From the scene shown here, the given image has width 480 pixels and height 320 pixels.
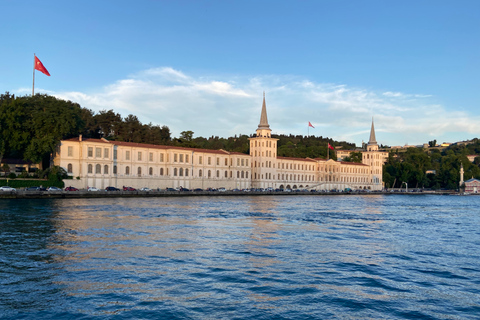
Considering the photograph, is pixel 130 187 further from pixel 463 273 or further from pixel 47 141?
pixel 463 273

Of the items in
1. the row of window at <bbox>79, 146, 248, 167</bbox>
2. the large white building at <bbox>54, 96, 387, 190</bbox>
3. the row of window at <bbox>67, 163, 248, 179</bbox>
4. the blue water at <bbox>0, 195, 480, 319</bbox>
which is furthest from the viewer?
the row of window at <bbox>79, 146, 248, 167</bbox>

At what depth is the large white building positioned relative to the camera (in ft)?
221

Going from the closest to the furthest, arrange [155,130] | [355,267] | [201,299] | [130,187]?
[201,299]
[355,267]
[130,187]
[155,130]

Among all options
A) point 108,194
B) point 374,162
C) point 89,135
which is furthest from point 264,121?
point 108,194

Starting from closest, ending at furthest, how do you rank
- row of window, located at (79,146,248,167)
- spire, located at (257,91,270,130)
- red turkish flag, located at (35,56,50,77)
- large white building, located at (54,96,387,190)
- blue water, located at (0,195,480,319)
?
blue water, located at (0,195,480,319) < red turkish flag, located at (35,56,50,77) < large white building, located at (54,96,387,190) < row of window, located at (79,146,248,167) < spire, located at (257,91,270,130)

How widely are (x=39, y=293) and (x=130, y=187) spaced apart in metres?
59.4

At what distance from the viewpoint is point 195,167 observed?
Result: 83.1m

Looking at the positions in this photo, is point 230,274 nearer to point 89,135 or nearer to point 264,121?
point 89,135

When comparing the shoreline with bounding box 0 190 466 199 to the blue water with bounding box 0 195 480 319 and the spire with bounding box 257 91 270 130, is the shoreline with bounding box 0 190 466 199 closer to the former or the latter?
the spire with bounding box 257 91 270 130

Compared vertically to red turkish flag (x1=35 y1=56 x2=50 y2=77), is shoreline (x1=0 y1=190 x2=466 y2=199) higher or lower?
lower

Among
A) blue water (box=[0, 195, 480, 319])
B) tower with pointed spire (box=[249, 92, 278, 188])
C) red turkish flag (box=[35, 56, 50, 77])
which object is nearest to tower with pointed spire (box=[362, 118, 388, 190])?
tower with pointed spire (box=[249, 92, 278, 188])

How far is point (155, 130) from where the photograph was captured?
96.5 meters

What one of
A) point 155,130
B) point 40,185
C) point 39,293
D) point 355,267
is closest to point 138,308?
point 39,293

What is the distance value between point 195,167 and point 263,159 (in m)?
20.9
